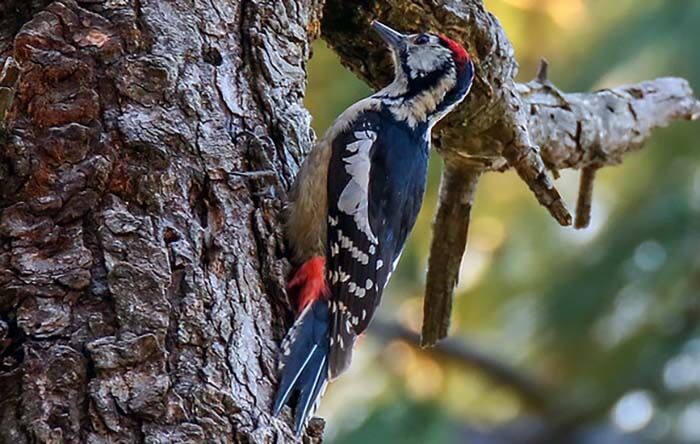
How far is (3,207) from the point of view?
2.19 meters

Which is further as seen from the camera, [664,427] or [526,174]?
[664,427]

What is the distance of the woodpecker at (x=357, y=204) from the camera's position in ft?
7.77

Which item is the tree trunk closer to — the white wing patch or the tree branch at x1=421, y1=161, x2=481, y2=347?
the white wing patch

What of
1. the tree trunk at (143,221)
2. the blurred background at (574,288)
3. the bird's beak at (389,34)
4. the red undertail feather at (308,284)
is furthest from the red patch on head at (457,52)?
the blurred background at (574,288)

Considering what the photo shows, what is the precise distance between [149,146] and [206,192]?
0.47 feet

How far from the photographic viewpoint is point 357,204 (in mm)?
2844

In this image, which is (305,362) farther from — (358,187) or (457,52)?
(457,52)

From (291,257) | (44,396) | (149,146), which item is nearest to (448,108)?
(291,257)

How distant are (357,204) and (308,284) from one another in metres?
0.42

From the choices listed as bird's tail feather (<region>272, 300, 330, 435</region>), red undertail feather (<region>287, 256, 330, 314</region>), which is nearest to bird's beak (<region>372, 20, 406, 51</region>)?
red undertail feather (<region>287, 256, 330, 314</region>)

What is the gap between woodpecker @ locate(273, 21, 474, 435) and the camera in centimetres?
237

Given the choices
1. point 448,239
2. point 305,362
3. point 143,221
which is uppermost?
point 448,239

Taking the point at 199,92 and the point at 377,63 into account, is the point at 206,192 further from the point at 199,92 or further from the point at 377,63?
the point at 377,63

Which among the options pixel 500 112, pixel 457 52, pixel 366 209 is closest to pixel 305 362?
pixel 366 209
